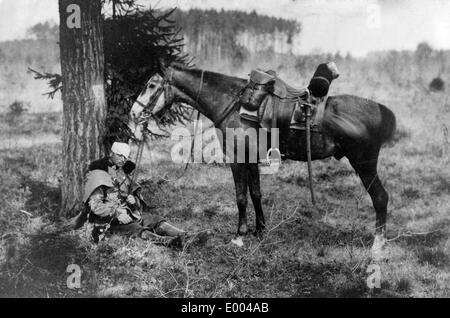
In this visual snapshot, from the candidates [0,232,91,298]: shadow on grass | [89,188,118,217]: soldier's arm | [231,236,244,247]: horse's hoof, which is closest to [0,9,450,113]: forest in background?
[89,188,118,217]: soldier's arm

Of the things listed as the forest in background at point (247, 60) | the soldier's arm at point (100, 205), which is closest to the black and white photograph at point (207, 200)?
the soldier's arm at point (100, 205)

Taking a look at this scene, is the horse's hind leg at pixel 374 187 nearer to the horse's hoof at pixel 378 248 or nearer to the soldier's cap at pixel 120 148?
the horse's hoof at pixel 378 248

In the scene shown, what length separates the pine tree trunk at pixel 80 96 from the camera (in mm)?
5949

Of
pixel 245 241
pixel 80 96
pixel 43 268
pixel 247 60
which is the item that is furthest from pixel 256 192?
pixel 247 60

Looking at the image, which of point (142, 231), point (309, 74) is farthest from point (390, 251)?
point (309, 74)

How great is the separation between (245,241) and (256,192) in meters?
0.73

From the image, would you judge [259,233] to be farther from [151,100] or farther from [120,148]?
[151,100]

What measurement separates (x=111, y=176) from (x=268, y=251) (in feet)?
7.64

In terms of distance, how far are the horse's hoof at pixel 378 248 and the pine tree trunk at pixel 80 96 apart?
4042 mm

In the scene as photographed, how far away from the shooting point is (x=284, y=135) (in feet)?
20.1

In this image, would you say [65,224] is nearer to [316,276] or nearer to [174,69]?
[174,69]

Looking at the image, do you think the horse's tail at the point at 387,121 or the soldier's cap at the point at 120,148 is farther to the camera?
the horse's tail at the point at 387,121

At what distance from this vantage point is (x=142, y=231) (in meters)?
5.75

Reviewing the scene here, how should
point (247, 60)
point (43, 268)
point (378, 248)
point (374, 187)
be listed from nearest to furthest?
point (43, 268) < point (378, 248) < point (374, 187) < point (247, 60)
